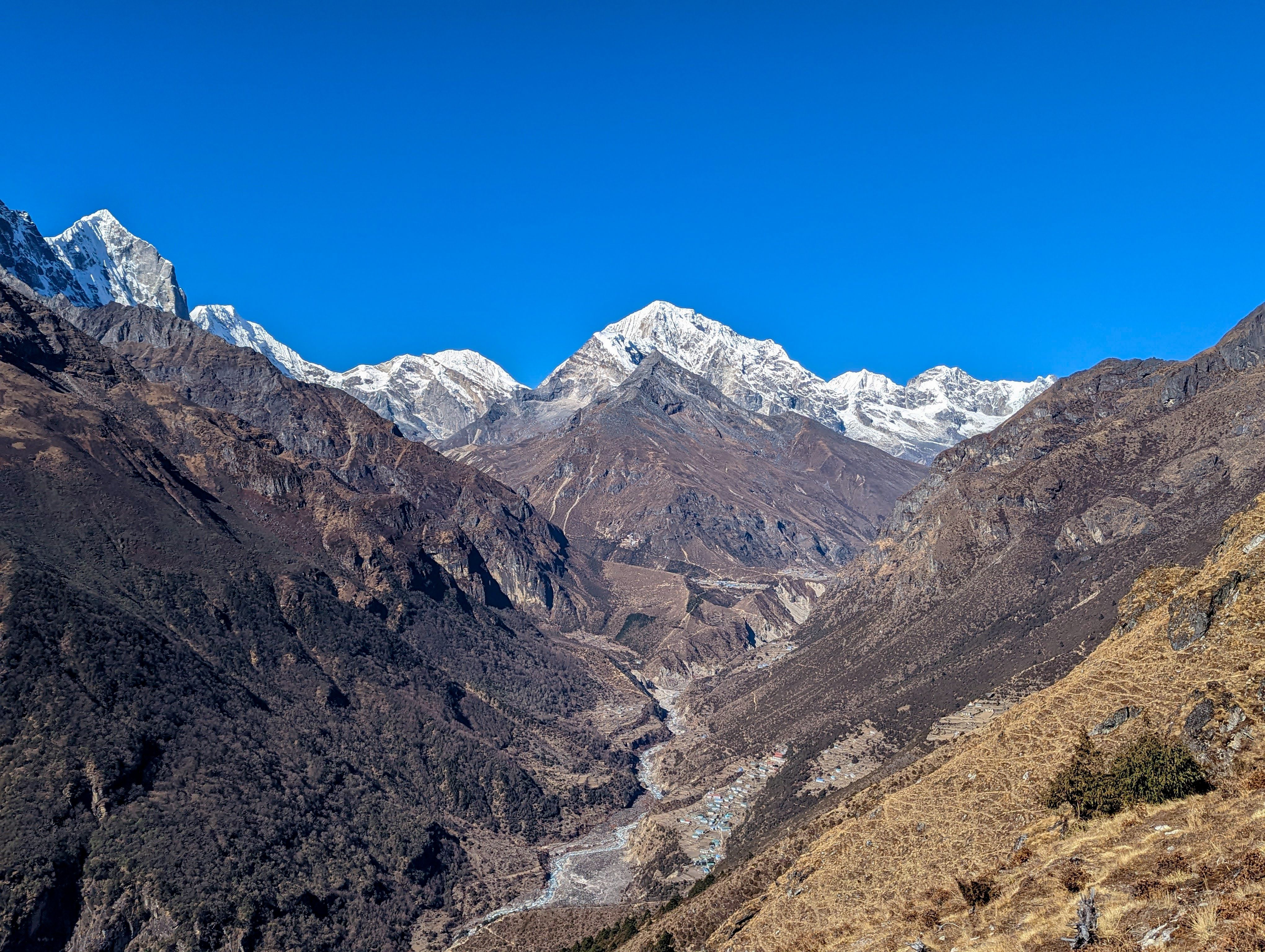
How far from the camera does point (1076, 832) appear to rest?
50125 mm

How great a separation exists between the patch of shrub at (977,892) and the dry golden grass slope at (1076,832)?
2.68 feet

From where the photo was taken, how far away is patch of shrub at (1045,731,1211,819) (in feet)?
158

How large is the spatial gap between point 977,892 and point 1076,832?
7.72 m

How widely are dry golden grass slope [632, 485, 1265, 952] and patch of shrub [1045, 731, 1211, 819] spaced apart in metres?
1.01

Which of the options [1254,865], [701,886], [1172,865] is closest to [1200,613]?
[1172,865]

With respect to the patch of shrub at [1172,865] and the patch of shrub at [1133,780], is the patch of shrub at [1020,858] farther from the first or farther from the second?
the patch of shrub at [1172,865]

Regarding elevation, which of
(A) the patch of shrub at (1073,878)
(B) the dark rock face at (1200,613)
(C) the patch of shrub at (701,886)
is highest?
(B) the dark rock face at (1200,613)

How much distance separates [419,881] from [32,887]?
5926 centimetres

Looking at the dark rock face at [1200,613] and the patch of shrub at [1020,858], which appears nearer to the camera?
the patch of shrub at [1020,858]

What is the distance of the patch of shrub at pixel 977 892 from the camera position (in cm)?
4662

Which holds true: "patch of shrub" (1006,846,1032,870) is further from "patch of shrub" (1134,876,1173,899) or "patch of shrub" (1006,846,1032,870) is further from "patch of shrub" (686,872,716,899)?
"patch of shrub" (686,872,716,899)

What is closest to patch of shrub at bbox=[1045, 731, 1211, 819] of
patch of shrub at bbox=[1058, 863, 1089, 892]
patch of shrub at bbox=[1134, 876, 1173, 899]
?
patch of shrub at bbox=[1058, 863, 1089, 892]

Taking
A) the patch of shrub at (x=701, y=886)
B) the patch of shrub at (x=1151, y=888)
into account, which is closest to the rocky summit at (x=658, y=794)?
the patch of shrub at (x=1151, y=888)

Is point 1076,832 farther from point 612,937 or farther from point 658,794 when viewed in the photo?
point 658,794
